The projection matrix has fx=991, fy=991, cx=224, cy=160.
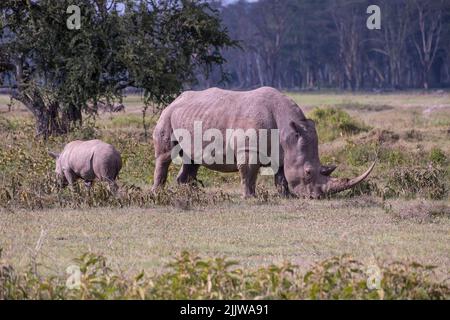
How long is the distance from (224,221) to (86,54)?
9916 mm

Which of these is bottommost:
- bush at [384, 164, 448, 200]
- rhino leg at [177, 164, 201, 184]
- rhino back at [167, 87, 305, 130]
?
bush at [384, 164, 448, 200]

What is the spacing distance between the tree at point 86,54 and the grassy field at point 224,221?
3319 millimetres

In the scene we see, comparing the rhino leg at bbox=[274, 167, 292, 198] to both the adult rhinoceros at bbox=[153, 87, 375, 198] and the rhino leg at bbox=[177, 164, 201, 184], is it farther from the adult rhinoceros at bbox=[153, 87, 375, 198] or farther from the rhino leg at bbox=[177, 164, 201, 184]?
the rhino leg at bbox=[177, 164, 201, 184]

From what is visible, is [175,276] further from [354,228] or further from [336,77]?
[336,77]

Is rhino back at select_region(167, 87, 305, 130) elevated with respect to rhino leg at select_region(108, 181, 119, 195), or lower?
elevated

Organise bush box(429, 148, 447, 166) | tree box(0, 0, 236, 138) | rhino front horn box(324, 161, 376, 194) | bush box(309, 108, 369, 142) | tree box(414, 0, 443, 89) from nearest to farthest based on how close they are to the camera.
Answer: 1. rhino front horn box(324, 161, 376, 194)
2. bush box(429, 148, 447, 166)
3. tree box(0, 0, 236, 138)
4. bush box(309, 108, 369, 142)
5. tree box(414, 0, 443, 89)

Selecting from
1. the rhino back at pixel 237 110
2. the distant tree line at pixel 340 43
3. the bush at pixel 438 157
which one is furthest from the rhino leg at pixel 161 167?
the distant tree line at pixel 340 43

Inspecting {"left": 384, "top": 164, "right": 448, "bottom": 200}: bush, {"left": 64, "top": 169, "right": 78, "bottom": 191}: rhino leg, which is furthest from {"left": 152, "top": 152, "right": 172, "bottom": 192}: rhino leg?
{"left": 384, "top": 164, "right": 448, "bottom": 200}: bush

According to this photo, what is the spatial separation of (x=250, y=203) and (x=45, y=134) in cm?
890

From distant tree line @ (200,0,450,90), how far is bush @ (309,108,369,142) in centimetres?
3616

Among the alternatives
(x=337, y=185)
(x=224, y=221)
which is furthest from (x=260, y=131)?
(x=224, y=221)

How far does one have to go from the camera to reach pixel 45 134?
2089 cm

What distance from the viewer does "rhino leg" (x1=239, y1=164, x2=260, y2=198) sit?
13.6 meters

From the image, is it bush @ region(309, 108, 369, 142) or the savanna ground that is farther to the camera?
bush @ region(309, 108, 369, 142)
